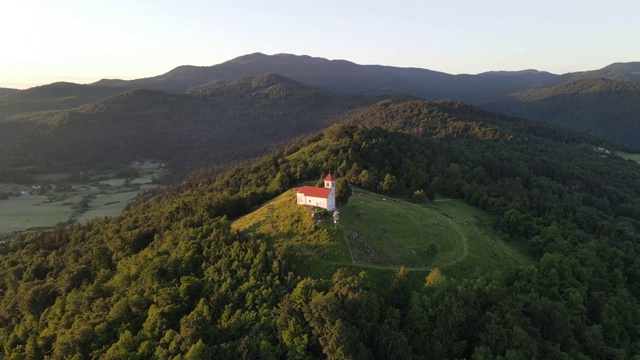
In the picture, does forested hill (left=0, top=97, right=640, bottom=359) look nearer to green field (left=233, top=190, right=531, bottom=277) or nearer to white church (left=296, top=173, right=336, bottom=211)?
green field (left=233, top=190, right=531, bottom=277)

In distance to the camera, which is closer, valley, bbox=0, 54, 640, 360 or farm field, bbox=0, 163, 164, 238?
valley, bbox=0, 54, 640, 360

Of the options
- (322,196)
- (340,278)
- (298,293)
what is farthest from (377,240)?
(298,293)

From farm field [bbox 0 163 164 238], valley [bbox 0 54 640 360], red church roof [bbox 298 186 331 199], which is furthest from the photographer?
farm field [bbox 0 163 164 238]

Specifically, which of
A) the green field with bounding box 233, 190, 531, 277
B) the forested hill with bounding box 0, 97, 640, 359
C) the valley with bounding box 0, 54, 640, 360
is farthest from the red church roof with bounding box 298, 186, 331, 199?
A: the forested hill with bounding box 0, 97, 640, 359

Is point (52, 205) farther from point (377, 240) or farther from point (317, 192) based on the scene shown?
point (377, 240)

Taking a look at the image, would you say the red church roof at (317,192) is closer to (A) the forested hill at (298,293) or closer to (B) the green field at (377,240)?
(B) the green field at (377,240)
